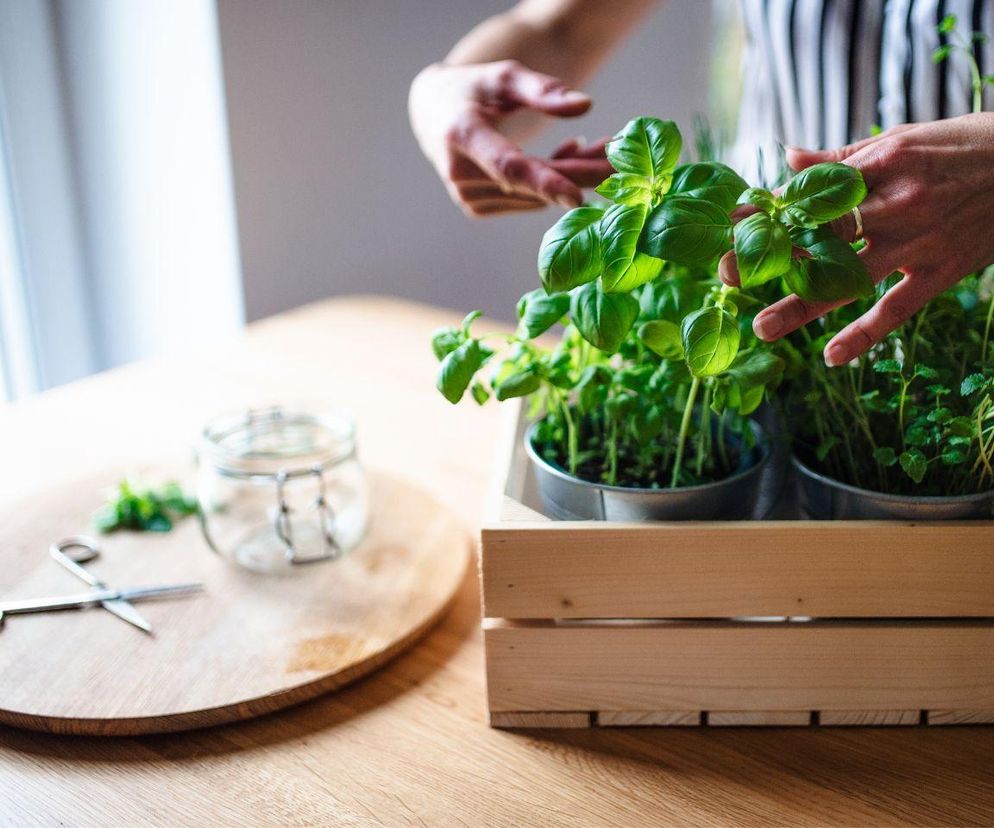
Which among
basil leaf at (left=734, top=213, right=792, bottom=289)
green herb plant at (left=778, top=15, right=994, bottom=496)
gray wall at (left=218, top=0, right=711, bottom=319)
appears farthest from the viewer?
gray wall at (left=218, top=0, right=711, bottom=319)

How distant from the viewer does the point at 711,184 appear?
658 mm

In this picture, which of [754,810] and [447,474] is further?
[447,474]

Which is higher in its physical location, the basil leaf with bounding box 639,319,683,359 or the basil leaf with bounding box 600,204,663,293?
the basil leaf with bounding box 600,204,663,293

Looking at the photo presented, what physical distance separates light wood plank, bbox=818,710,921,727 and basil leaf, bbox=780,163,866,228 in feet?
1.30

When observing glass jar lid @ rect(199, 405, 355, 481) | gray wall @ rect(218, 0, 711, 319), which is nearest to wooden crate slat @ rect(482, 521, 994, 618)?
glass jar lid @ rect(199, 405, 355, 481)

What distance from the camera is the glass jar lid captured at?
3.28ft

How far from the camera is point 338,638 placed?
89 cm

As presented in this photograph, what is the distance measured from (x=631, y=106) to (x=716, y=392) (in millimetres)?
2540

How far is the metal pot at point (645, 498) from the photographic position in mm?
763

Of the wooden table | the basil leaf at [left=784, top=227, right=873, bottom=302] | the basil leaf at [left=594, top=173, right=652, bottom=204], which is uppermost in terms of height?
the basil leaf at [left=594, top=173, right=652, bottom=204]

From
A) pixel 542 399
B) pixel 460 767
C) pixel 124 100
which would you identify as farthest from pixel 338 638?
pixel 124 100

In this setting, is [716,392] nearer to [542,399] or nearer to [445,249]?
[542,399]

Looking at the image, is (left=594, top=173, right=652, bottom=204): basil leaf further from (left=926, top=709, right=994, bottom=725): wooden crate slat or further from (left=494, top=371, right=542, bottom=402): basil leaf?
(left=926, top=709, right=994, bottom=725): wooden crate slat

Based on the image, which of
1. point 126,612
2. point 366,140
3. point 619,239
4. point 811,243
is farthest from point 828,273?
point 366,140
